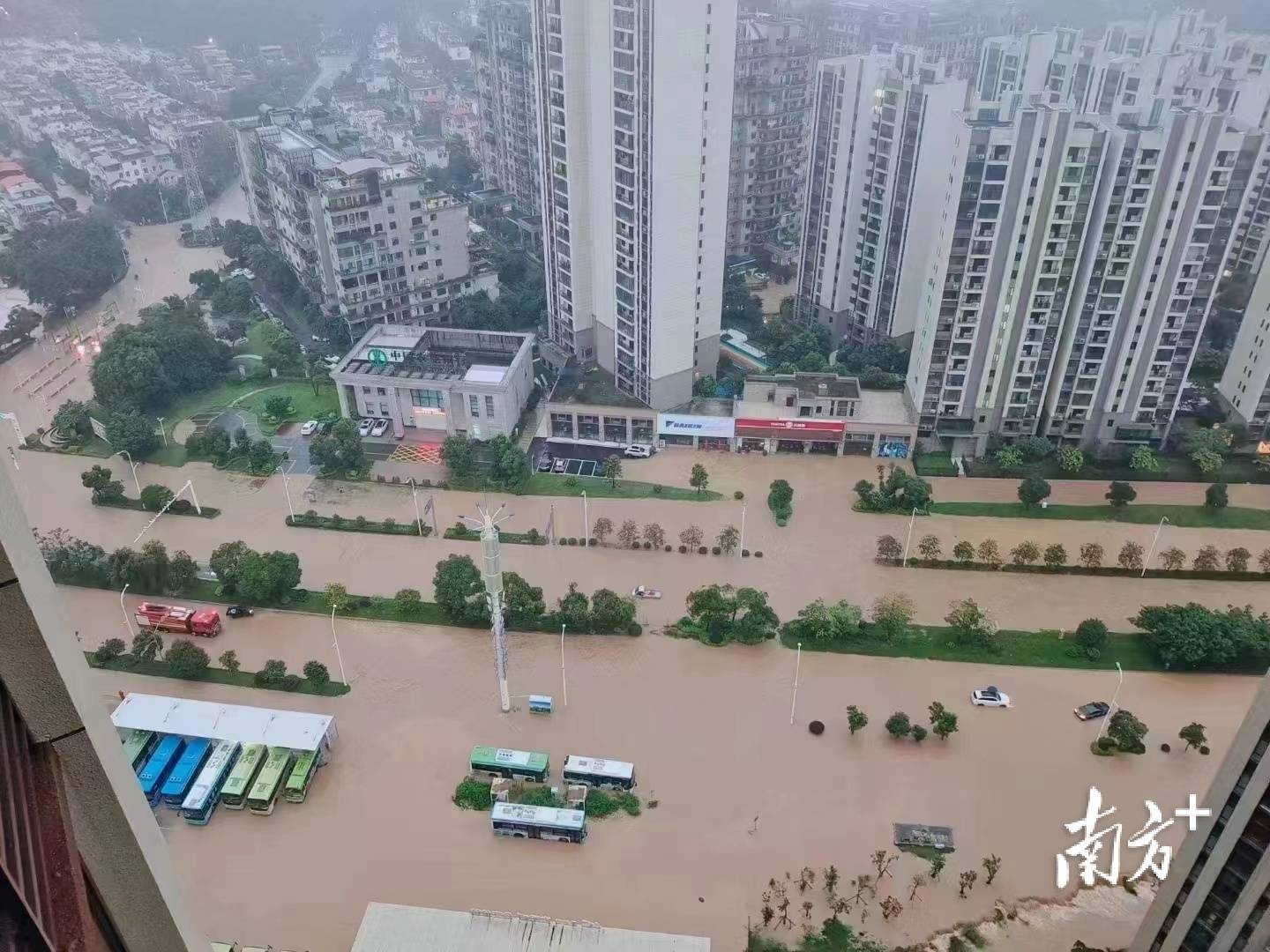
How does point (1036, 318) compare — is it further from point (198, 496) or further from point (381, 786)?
point (198, 496)

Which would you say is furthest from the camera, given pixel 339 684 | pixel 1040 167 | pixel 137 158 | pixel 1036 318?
pixel 137 158

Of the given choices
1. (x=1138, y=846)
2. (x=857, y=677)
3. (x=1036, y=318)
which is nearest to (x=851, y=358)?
(x=1036, y=318)

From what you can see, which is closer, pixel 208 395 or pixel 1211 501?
pixel 1211 501

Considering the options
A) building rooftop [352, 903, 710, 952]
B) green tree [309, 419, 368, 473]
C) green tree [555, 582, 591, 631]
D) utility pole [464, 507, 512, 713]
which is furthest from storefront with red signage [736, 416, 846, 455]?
building rooftop [352, 903, 710, 952]

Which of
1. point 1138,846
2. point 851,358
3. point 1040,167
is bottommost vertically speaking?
point 1138,846

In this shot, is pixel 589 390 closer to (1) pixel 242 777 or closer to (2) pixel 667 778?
(2) pixel 667 778

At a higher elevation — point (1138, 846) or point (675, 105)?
point (675, 105)
